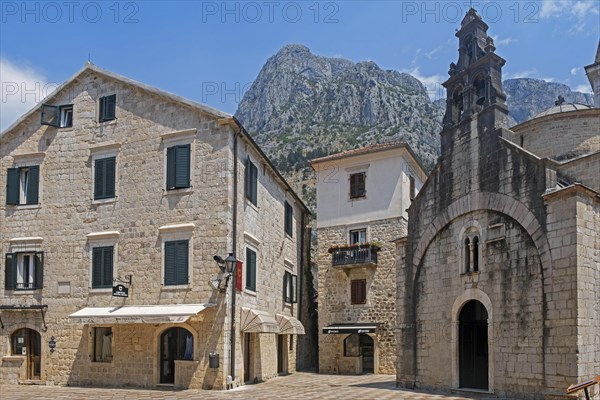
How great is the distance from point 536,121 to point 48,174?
66.2ft

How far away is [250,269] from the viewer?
25.1 meters

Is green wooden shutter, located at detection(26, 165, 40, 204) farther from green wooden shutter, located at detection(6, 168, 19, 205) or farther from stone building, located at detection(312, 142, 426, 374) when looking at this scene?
stone building, located at detection(312, 142, 426, 374)

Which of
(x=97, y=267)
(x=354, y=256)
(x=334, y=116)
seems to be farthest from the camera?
(x=334, y=116)

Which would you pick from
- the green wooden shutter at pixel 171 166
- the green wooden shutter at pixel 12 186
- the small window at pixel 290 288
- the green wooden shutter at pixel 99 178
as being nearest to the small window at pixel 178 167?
the green wooden shutter at pixel 171 166

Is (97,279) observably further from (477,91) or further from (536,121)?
(536,121)

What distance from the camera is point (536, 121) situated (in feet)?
82.0

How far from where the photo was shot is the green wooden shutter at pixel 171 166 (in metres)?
24.0

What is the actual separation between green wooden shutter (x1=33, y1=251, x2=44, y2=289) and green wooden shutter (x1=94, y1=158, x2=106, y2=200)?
3374 mm

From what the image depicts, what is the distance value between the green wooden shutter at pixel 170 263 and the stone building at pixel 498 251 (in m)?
8.55

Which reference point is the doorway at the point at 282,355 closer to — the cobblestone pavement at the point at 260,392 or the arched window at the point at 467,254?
the cobblestone pavement at the point at 260,392

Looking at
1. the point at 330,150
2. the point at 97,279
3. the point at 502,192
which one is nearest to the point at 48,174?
the point at 97,279

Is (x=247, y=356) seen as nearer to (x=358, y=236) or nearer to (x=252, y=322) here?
(x=252, y=322)

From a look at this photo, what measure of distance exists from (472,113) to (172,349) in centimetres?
1408

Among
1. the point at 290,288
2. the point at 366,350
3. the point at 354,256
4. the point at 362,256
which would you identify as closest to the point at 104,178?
the point at 290,288
